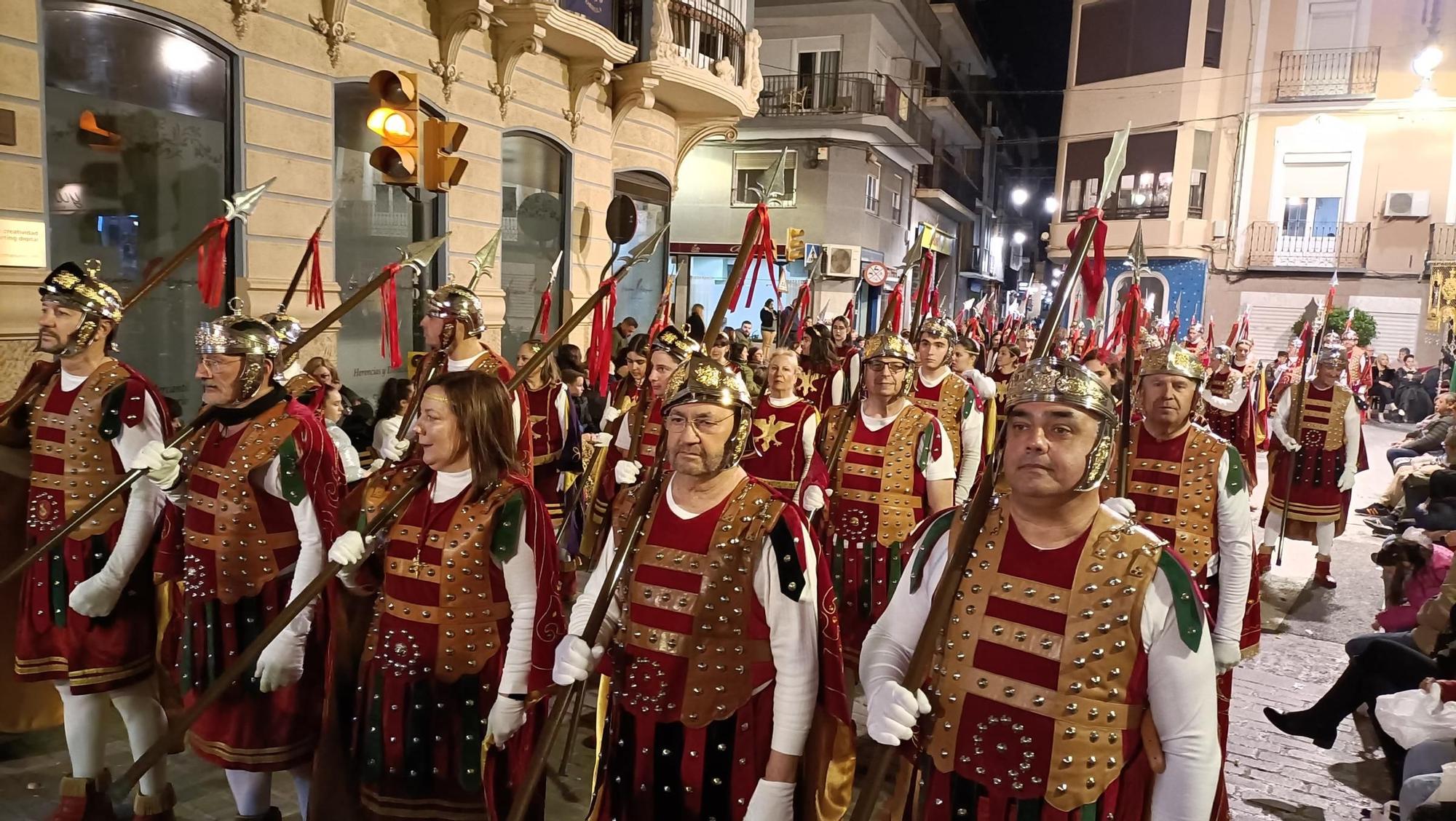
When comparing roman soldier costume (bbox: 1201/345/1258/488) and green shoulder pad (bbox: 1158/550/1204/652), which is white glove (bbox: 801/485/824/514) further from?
roman soldier costume (bbox: 1201/345/1258/488)

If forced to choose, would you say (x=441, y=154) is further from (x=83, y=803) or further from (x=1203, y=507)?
(x=1203, y=507)

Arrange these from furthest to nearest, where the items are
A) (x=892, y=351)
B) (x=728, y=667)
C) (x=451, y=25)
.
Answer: (x=451, y=25) → (x=892, y=351) → (x=728, y=667)

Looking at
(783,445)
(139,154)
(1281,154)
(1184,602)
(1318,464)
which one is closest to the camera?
(1184,602)

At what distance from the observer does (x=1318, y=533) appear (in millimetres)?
8898

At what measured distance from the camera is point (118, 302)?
4426mm

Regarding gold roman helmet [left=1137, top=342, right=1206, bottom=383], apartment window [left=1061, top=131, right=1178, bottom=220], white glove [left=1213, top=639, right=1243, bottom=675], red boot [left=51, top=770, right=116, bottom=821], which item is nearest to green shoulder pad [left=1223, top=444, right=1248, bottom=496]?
gold roman helmet [left=1137, top=342, right=1206, bottom=383]

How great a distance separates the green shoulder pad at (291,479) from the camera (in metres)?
3.62

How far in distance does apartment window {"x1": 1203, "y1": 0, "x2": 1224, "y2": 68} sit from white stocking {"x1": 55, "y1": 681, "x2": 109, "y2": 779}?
3148 cm

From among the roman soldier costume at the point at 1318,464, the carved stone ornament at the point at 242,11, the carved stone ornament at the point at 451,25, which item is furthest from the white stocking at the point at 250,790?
the carved stone ornament at the point at 451,25

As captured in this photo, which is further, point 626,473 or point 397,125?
point 397,125

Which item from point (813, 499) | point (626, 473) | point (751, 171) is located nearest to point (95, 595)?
point (626, 473)

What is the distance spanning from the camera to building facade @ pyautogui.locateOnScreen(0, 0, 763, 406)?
718 centimetres

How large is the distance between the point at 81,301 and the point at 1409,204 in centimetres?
3155

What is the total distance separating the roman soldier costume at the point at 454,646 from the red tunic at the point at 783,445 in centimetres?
293
